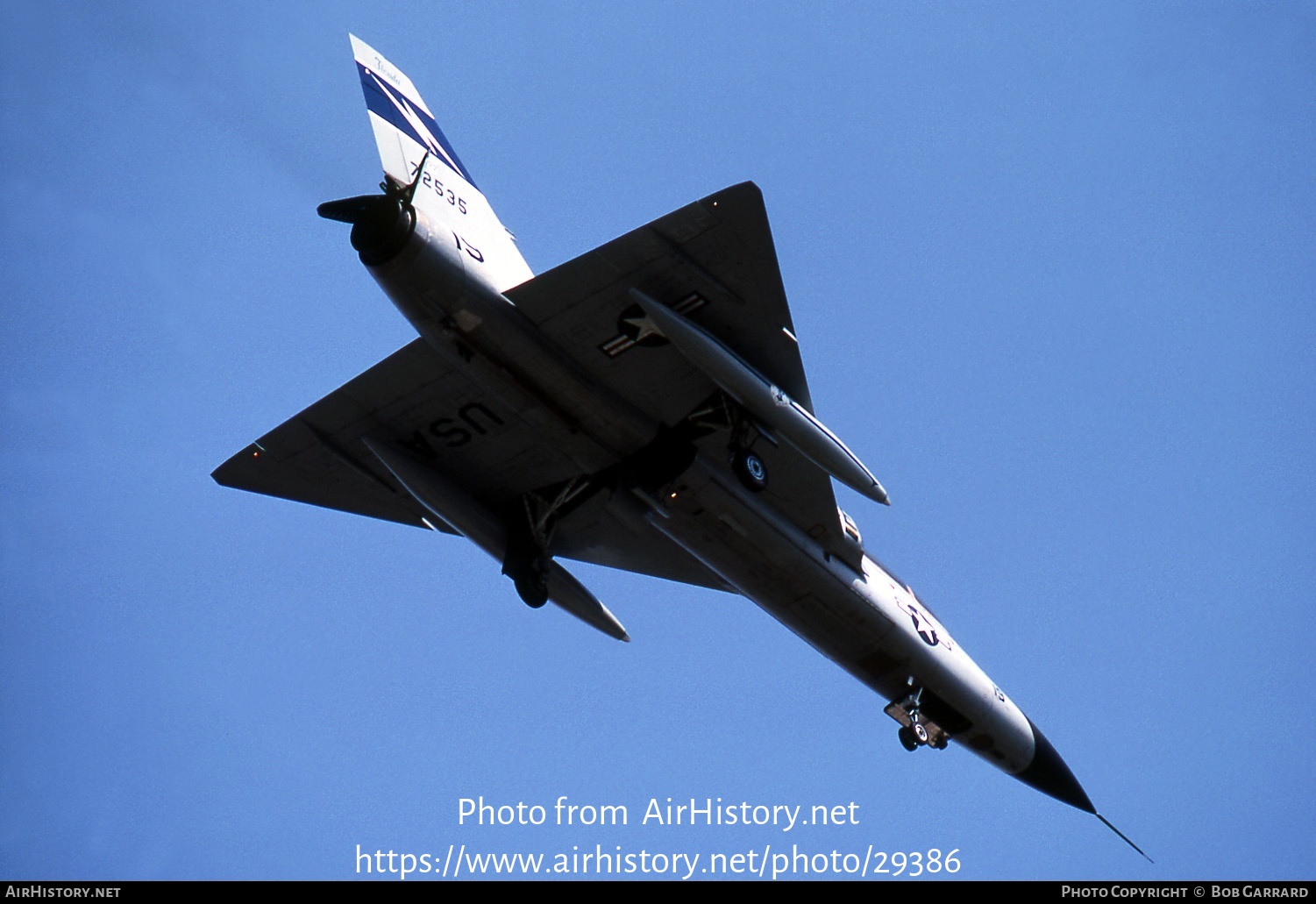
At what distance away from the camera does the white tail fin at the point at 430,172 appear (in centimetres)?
2036

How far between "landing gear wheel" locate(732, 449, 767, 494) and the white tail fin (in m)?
3.92

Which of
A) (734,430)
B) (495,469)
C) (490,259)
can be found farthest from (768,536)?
(490,259)

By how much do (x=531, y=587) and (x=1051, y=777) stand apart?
1003 cm

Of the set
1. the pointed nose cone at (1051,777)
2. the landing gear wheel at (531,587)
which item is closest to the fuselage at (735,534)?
the pointed nose cone at (1051,777)

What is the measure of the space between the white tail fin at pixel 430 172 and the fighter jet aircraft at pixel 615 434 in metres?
0.05

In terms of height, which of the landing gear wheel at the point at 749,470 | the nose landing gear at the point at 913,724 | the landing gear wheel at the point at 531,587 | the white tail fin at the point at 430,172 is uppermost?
the white tail fin at the point at 430,172

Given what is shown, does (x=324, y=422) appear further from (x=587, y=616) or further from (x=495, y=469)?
(x=587, y=616)

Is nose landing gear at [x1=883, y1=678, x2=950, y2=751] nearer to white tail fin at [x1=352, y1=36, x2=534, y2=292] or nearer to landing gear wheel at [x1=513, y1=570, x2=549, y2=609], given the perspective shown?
landing gear wheel at [x1=513, y1=570, x2=549, y2=609]

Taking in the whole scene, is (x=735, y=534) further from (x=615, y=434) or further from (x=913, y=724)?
(x=913, y=724)

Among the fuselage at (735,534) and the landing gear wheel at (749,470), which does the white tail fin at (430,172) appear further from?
the landing gear wheel at (749,470)

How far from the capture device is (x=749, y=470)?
22.3 m

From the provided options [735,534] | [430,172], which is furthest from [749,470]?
[430,172]
